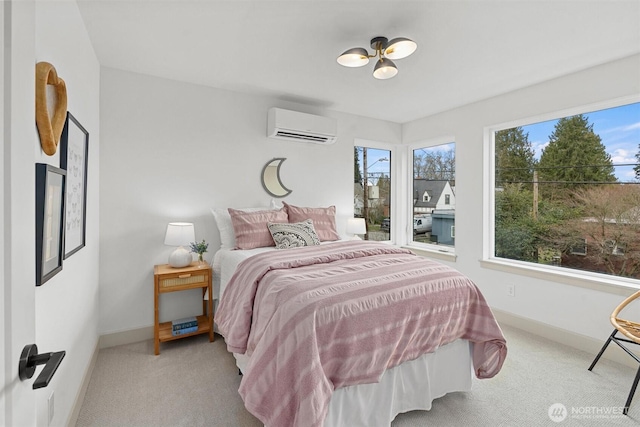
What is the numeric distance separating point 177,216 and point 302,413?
2264 mm

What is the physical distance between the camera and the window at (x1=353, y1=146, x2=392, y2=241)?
14.3ft

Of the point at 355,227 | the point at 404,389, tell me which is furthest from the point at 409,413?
the point at 355,227

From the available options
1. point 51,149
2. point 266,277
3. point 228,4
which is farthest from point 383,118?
point 51,149

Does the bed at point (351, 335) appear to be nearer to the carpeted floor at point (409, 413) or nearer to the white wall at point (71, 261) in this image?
the carpeted floor at point (409, 413)

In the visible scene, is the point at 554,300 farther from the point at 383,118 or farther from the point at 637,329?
the point at 383,118

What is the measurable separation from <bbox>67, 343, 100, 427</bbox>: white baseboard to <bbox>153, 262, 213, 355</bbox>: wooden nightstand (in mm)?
430

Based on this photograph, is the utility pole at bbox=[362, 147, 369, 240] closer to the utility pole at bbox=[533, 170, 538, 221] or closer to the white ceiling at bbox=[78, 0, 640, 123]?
the white ceiling at bbox=[78, 0, 640, 123]

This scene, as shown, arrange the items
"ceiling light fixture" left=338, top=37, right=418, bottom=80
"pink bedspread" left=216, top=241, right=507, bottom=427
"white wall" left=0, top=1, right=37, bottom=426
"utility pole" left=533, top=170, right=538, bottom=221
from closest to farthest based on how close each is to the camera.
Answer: "white wall" left=0, top=1, right=37, bottom=426 → "pink bedspread" left=216, top=241, right=507, bottom=427 → "ceiling light fixture" left=338, top=37, right=418, bottom=80 → "utility pole" left=533, top=170, right=538, bottom=221

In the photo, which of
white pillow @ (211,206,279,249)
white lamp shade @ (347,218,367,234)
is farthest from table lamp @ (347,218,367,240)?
white pillow @ (211,206,279,249)

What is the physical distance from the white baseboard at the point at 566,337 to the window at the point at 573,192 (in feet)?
1.96

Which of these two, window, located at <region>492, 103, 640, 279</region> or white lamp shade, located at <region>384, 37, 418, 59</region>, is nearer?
white lamp shade, located at <region>384, 37, 418, 59</region>

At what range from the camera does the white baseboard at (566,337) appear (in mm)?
2434

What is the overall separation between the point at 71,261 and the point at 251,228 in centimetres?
136

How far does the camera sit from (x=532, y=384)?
2.15 meters
